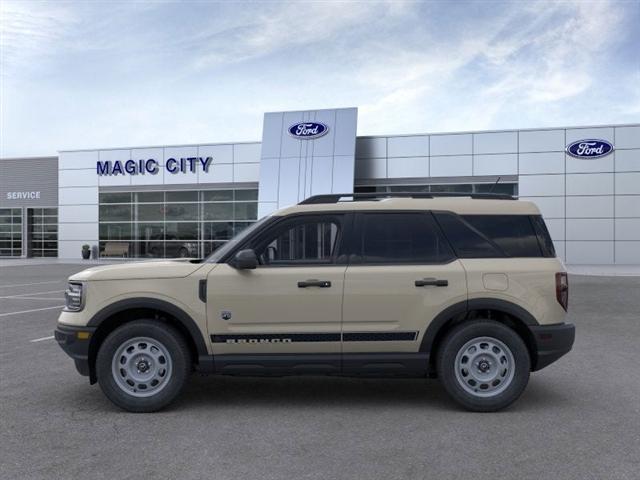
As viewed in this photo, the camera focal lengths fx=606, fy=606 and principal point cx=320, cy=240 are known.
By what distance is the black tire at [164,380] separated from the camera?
529cm

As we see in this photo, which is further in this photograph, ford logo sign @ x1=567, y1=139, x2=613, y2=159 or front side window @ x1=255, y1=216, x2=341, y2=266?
ford logo sign @ x1=567, y1=139, x2=613, y2=159

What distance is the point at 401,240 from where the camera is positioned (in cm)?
550

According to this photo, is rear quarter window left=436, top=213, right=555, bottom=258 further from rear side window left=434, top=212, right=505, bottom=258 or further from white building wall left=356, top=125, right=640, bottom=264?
white building wall left=356, top=125, right=640, bottom=264

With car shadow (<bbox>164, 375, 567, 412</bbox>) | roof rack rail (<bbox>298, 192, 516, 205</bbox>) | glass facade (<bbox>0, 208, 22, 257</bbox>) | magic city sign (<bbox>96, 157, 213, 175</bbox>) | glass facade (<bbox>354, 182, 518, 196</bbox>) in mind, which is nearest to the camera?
car shadow (<bbox>164, 375, 567, 412</bbox>)

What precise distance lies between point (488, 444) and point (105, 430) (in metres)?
2.99

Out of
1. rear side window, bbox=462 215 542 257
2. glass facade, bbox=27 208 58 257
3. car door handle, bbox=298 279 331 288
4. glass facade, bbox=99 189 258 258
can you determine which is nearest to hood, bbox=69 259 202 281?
car door handle, bbox=298 279 331 288

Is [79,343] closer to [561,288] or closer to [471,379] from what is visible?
[471,379]

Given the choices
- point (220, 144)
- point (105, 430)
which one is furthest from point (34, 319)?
point (220, 144)

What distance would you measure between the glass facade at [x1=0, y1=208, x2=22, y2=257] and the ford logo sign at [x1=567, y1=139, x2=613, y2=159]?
32623 mm

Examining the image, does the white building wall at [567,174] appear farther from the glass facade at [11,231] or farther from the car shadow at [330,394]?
the glass facade at [11,231]

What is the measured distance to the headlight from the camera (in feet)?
17.7

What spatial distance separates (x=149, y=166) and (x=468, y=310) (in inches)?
1197

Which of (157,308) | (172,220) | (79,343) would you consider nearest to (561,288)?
(157,308)

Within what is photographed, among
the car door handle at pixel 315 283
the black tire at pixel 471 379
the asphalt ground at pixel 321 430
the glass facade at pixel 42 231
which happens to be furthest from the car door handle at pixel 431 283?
the glass facade at pixel 42 231
